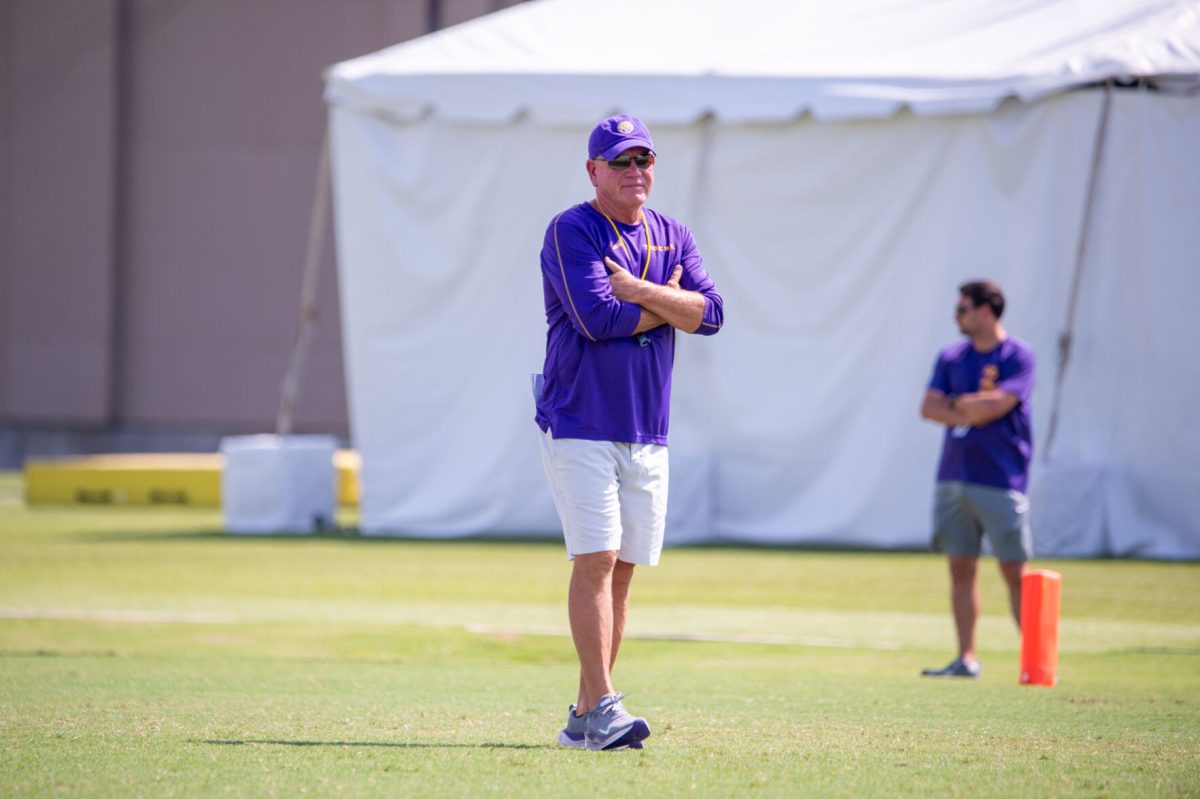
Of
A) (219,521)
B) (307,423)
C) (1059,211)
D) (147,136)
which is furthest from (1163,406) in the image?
(147,136)

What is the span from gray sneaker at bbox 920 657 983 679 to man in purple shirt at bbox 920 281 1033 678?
0.60 ft

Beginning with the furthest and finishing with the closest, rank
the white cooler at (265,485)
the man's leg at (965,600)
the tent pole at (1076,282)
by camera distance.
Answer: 1. the white cooler at (265,485)
2. the tent pole at (1076,282)
3. the man's leg at (965,600)

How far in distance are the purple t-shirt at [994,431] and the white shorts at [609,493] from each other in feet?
12.0

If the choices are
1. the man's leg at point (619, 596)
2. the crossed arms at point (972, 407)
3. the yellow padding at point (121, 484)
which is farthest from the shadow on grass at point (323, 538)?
the man's leg at point (619, 596)

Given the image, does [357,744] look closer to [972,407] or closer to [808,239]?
[972,407]

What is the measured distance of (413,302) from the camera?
16.6 metres

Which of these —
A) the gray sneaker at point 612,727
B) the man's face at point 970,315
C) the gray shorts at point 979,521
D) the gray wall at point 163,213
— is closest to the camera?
the gray sneaker at point 612,727

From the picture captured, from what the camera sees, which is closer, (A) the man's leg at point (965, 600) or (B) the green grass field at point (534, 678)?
(B) the green grass field at point (534, 678)

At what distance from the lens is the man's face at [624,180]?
539 centimetres

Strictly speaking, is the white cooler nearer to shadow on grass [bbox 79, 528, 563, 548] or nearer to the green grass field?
shadow on grass [bbox 79, 528, 563, 548]

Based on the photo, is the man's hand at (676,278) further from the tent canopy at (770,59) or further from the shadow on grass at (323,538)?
the shadow on grass at (323,538)

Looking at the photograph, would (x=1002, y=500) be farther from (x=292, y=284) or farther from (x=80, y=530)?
(x=292, y=284)

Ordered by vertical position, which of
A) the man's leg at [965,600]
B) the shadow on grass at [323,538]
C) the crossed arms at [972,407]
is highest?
the crossed arms at [972,407]

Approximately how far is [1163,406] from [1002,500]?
691 cm
